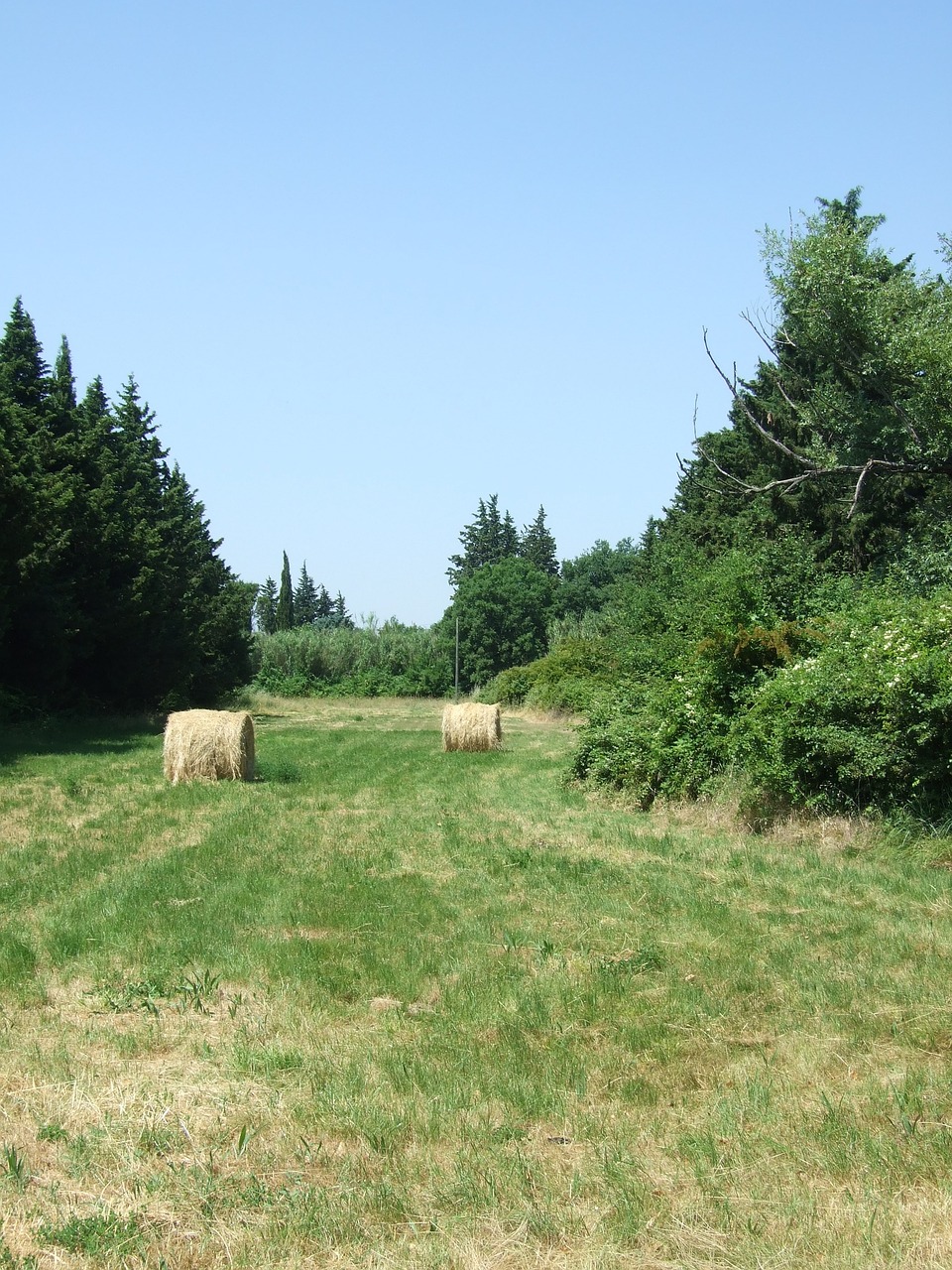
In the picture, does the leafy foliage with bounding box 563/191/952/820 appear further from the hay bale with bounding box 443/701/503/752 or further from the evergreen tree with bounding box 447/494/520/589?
the evergreen tree with bounding box 447/494/520/589

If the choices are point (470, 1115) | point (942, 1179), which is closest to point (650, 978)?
point (470, 1115)

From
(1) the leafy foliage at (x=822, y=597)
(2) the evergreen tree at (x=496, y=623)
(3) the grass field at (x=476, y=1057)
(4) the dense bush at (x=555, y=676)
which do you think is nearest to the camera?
(3) the grass field at (x=476, y=1057)

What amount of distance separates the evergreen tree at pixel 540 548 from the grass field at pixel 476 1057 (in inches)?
Answer: 4355

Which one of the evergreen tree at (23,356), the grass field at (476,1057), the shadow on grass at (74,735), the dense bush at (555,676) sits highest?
the evergreen tree at (23,356)

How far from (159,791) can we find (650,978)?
454 inches

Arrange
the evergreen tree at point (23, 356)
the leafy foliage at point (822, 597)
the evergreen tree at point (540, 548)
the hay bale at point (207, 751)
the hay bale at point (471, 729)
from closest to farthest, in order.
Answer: the leafy foliage at point (822, 597) < the hay bale at point (207, 751) < the hay bale at point (471, 729) < the evergreen tree at point (23, 356) < the evergreen tree at point (540, 548)

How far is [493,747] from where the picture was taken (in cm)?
2627

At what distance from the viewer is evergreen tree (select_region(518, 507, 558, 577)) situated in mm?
121812

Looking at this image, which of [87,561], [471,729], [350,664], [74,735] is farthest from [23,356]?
[350,664]

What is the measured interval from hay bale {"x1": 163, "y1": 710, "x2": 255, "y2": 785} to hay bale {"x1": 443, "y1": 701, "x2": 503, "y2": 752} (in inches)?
314

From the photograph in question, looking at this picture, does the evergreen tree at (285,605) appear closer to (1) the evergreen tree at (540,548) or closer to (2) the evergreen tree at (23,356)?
(1) the evergreen tree at (540,548)

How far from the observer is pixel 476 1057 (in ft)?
18.5

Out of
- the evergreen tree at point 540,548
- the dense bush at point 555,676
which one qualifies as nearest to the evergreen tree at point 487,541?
the evergreen tree at point 540,548

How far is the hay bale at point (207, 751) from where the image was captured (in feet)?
60.4
